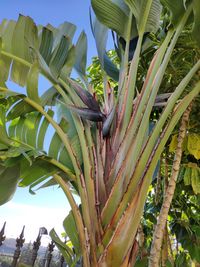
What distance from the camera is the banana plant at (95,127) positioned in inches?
42.7

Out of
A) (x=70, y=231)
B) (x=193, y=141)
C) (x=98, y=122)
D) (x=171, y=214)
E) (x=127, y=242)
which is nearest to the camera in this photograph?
(x=127, y=242)

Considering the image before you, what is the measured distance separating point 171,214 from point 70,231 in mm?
1439

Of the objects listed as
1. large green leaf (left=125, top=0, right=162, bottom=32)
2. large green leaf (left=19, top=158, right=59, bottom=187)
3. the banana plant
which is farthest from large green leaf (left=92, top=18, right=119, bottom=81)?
large green leaf (left=19, top=158, right=59, bottom=187)

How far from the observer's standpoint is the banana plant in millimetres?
1085

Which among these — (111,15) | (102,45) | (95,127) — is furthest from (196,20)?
(95,127)

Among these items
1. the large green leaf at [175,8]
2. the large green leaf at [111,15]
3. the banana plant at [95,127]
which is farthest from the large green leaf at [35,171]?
the large green leaf at [175,8]

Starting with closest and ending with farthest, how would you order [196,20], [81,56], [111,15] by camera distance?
1. [196,20]
2. [111,15]
3. [81,56]

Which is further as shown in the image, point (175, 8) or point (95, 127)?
point (95, 127)

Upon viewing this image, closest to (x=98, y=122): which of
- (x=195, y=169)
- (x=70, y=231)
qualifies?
(x=70, y=231)

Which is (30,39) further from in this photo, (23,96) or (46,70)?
(23,96)

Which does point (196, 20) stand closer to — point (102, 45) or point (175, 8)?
point (175, 8)

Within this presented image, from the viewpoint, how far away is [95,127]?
4.94ft

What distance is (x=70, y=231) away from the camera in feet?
4.43

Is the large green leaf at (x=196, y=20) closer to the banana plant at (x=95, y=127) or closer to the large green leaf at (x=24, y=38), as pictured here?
the banana plant at (x=95, y=127)
